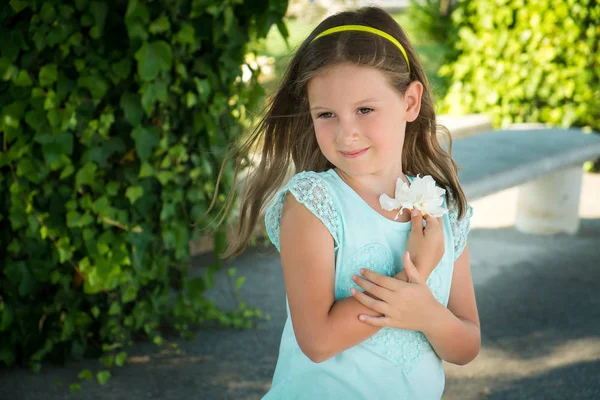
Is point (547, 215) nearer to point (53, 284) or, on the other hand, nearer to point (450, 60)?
point (450, 60)

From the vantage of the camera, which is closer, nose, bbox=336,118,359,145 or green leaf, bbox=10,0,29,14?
nose, bbox=336,118,359,145

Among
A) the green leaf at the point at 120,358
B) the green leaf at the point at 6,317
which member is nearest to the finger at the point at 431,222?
the green leaf at the point at 120,358

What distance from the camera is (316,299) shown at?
63.4 inches

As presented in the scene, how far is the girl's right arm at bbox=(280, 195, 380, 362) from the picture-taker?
1604 millimetres

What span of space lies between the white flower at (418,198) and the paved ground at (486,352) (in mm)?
1566

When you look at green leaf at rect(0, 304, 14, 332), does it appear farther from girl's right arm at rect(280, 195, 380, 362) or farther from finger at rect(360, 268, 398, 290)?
finger at rect(360, 268, 398, 290)

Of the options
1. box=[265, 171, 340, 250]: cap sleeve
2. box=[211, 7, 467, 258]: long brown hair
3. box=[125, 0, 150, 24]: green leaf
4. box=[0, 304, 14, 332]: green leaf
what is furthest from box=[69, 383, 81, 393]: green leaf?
box=[265, 171, 340, 250]: cap sleeve

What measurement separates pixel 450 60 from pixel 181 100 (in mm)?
5751

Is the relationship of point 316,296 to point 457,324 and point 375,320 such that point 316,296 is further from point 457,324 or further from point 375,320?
point 457,324

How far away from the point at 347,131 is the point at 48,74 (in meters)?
1.65

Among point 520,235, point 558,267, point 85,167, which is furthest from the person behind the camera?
point 520,235

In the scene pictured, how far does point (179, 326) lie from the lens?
3.55 meters

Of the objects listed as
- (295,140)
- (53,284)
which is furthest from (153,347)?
(295,140)

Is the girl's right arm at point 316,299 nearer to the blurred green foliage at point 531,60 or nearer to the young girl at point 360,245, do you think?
the young girl at point 360,245
